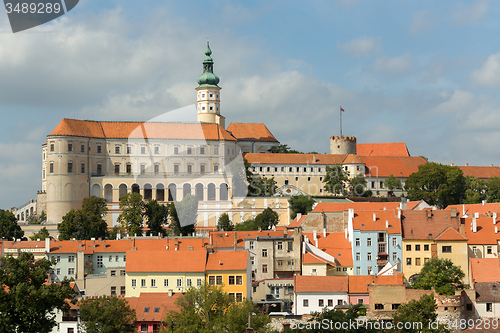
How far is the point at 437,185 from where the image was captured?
10106 centimetres

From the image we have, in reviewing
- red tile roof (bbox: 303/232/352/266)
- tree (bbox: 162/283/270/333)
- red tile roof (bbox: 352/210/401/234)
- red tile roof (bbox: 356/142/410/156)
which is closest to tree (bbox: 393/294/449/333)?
tree (bbox: 162/283/270/333)

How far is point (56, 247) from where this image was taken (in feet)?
222

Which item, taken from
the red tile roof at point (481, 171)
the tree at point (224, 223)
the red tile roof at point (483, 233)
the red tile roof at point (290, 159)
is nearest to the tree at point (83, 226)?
the tree at point (224, 223)

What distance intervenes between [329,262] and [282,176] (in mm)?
56750

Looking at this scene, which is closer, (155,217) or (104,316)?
(104,316)

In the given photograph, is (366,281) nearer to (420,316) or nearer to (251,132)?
(420,316)

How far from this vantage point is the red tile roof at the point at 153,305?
44750 millimetres

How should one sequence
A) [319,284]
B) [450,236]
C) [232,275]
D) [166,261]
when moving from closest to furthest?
[319,284] → [232,275] → [166,261] → [450,236]

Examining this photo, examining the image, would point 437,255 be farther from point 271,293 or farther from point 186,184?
point 186,184

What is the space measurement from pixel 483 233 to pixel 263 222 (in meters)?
30.8

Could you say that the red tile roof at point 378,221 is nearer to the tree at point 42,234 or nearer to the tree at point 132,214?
the tree at point 132,214

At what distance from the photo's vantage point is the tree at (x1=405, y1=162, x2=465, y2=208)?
325 ft

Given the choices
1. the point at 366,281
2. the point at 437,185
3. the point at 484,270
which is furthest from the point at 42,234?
the point at 484,270

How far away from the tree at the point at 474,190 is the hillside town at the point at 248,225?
1.67ft
